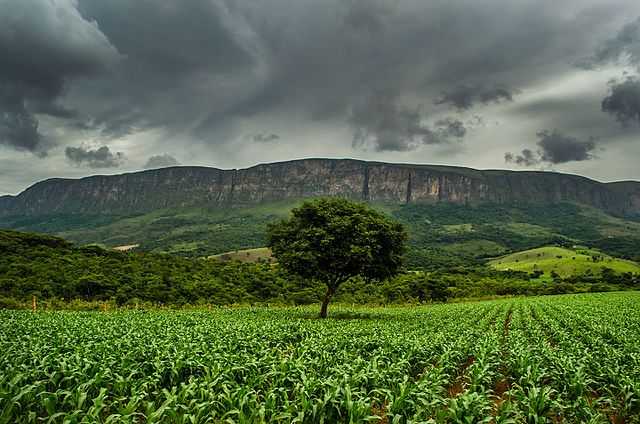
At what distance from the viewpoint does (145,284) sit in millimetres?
55500

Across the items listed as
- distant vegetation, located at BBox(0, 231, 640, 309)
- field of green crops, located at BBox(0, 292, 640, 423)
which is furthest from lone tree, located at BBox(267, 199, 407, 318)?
field of green crops, located at BBox(0, 292, 640, 423)

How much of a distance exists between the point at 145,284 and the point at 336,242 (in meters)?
38.7

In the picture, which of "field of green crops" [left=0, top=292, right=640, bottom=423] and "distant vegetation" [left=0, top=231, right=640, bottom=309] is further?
"distant vegetation" [left=0, top=231, right=640, bottom=309]

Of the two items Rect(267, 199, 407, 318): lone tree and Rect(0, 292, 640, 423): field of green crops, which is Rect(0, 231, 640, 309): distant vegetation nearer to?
Rect(267, 199, 407, 318): lone tree

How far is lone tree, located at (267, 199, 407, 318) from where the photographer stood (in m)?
28.6

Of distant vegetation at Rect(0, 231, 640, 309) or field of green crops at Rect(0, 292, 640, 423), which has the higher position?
field of green crops at Rect(0, 292, 640, 423)

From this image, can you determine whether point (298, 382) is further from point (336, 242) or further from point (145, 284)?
point (145, 284)

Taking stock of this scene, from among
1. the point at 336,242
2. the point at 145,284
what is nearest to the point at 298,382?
the point at 336,242

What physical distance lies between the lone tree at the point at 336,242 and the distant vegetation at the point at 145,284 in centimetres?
941

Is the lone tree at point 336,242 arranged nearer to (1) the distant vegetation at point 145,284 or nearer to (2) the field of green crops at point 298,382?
(1) the distant vegetation at point 145,284

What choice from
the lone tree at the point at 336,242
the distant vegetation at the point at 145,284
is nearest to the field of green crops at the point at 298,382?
the lone tree at the point at 336,242

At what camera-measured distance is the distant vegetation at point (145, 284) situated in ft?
155

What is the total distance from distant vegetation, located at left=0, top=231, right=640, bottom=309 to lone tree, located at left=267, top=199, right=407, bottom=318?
9.41 metres

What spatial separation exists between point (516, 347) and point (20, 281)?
2202 inches
